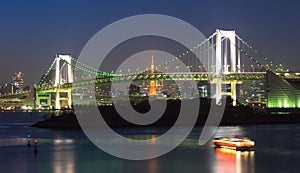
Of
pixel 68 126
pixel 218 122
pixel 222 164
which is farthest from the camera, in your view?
pixel 218 122

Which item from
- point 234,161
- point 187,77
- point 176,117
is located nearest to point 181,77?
point 187,77

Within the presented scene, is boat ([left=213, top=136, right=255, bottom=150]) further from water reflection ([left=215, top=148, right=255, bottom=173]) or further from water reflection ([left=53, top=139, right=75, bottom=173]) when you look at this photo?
water reflection ([left=53, top=139, right=75, bottom=173])

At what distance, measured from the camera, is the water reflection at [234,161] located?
48.0ft

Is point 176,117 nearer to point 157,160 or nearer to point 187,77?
point 187,77

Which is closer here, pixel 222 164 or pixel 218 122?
pixel 222 164

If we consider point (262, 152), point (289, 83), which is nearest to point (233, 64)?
point (289, 83)

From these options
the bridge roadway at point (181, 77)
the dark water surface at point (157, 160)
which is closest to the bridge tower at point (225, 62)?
the bridge roadway at point (181, 77)

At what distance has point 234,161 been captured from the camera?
1600cm

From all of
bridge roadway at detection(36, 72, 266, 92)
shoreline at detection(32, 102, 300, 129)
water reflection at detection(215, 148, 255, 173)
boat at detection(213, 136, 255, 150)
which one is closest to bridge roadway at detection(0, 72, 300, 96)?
bridge roadway at detection(36, 72, 266, 92)

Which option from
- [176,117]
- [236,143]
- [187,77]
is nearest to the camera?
[236,143]

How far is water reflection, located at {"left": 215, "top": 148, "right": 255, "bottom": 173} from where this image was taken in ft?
48.0

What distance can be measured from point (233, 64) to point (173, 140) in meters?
24.2

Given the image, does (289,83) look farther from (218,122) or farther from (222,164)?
(222,164)

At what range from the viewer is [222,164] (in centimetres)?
1553
